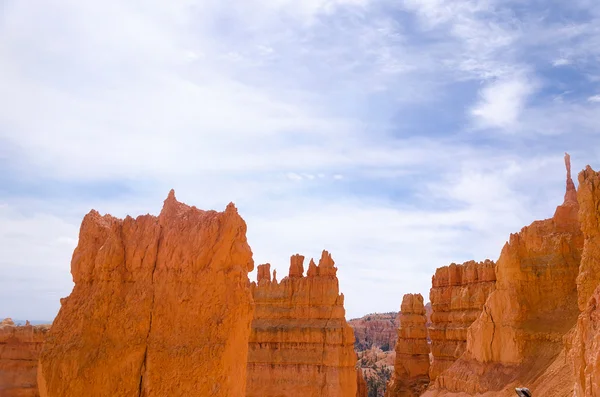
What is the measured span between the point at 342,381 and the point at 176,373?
2492 centimetres

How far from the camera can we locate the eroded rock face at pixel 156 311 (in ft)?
37.4

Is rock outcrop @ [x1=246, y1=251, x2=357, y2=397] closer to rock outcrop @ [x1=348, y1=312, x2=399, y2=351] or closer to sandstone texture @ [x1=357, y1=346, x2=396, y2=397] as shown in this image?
sandstone texture @ [x1=357, y1=346, x2=396, y2=397]

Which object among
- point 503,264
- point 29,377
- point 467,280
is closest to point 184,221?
point 503,264

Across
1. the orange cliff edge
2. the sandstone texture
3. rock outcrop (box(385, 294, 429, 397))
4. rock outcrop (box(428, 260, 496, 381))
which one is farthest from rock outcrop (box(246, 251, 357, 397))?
the sandstone texture

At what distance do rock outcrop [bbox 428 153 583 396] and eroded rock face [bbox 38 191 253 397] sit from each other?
680 inches

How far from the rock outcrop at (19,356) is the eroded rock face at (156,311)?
2112cm

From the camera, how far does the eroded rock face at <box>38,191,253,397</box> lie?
11.4 metres

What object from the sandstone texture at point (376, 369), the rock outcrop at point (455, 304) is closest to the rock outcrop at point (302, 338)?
the rock outcrop at point (455, 304)

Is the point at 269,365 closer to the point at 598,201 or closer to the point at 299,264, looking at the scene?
the point at 299,264

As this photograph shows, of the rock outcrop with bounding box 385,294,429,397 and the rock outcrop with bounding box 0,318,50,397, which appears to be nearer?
the rock outcrop with bounding box 0,318,50,397

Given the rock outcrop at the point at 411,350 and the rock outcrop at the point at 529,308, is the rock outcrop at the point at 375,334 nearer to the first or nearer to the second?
the rock outcrop at the point at 411,350

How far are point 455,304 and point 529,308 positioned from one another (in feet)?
43.5

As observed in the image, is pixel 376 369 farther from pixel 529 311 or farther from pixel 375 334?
pixel 529 311

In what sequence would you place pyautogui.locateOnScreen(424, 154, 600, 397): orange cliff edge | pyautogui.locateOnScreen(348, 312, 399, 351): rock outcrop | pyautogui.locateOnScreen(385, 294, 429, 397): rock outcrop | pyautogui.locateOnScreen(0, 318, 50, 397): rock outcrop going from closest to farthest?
pyautogui.locateOnScreen(424, 154, 600, 397): orange cliff edge → pyautogui.locateOnScreen(0, 318, 50, 397): rock outcrop → pyautogui.locateOnScreen(385, 294, 429, 397): rock outcrop → pyautogui.locateOnScreen(348, 312, 399, 351): rock outcrop
